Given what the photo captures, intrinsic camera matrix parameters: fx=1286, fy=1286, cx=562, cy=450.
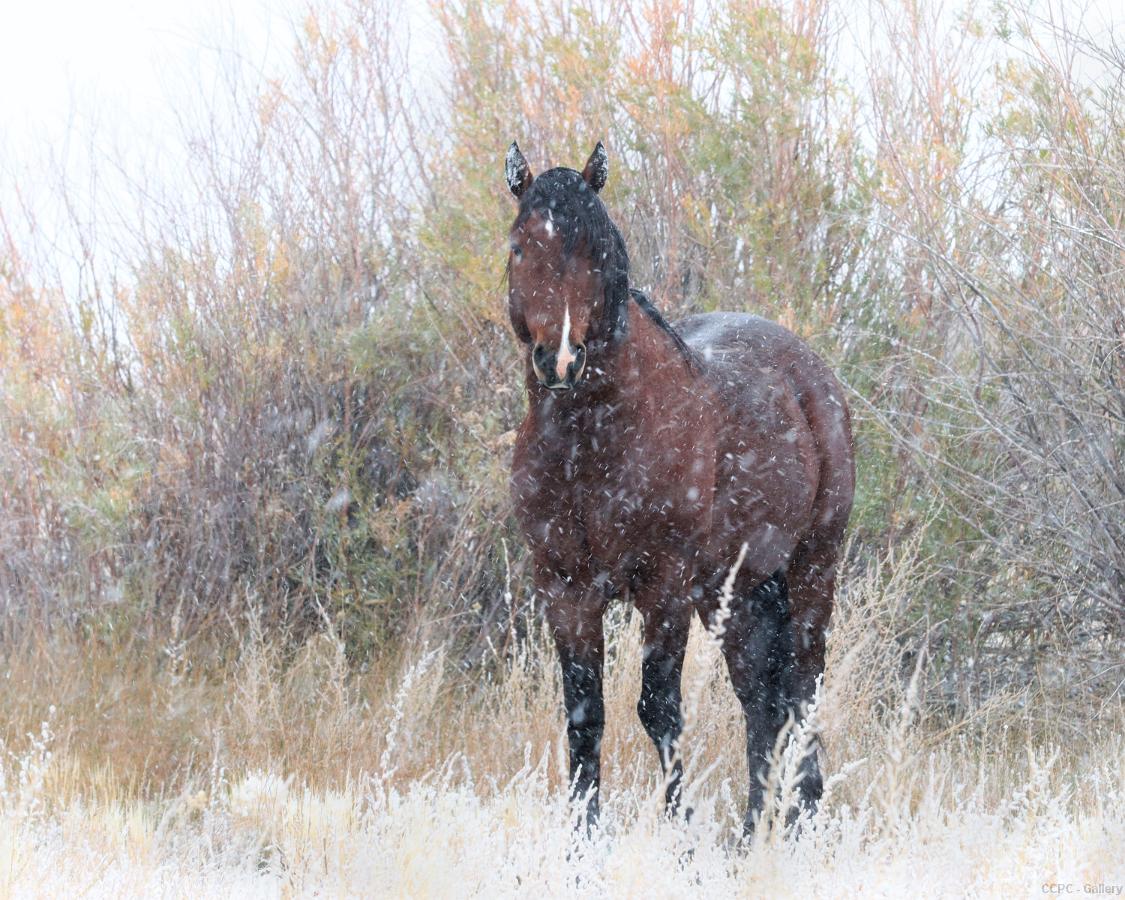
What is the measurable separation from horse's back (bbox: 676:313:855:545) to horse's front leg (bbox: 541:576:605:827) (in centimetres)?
107

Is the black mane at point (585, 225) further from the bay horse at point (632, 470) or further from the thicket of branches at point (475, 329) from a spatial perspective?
the thicket of branches at point (475, 329)

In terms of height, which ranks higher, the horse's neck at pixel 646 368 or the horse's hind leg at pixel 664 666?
the horse's neck at pixel 646 368

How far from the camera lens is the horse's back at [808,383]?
432 cm

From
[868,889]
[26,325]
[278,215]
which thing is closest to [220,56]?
[278,215]

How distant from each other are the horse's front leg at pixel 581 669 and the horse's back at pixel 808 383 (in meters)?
1.07

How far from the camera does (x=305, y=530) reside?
6.39 meters

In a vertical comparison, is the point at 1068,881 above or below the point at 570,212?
below

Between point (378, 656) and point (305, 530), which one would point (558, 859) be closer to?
point (378, 656)

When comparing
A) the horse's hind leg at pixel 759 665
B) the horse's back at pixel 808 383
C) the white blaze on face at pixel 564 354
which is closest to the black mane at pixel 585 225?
the white blaze on face at pixel 564 354

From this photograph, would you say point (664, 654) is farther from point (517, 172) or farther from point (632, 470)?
point (517, 172)

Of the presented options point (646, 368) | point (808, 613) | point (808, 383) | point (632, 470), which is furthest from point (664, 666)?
point (808, 383)

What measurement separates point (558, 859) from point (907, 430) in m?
3.37

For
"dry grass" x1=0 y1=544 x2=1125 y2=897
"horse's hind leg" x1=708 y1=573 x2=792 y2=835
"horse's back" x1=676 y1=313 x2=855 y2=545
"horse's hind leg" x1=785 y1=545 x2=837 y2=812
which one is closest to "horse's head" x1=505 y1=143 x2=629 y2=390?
"dry grass" x1=0 y1=544 x2=1125 y2=897

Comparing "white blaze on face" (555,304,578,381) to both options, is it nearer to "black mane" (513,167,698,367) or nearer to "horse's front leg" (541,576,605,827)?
"black mane" (513,167,698,367)
